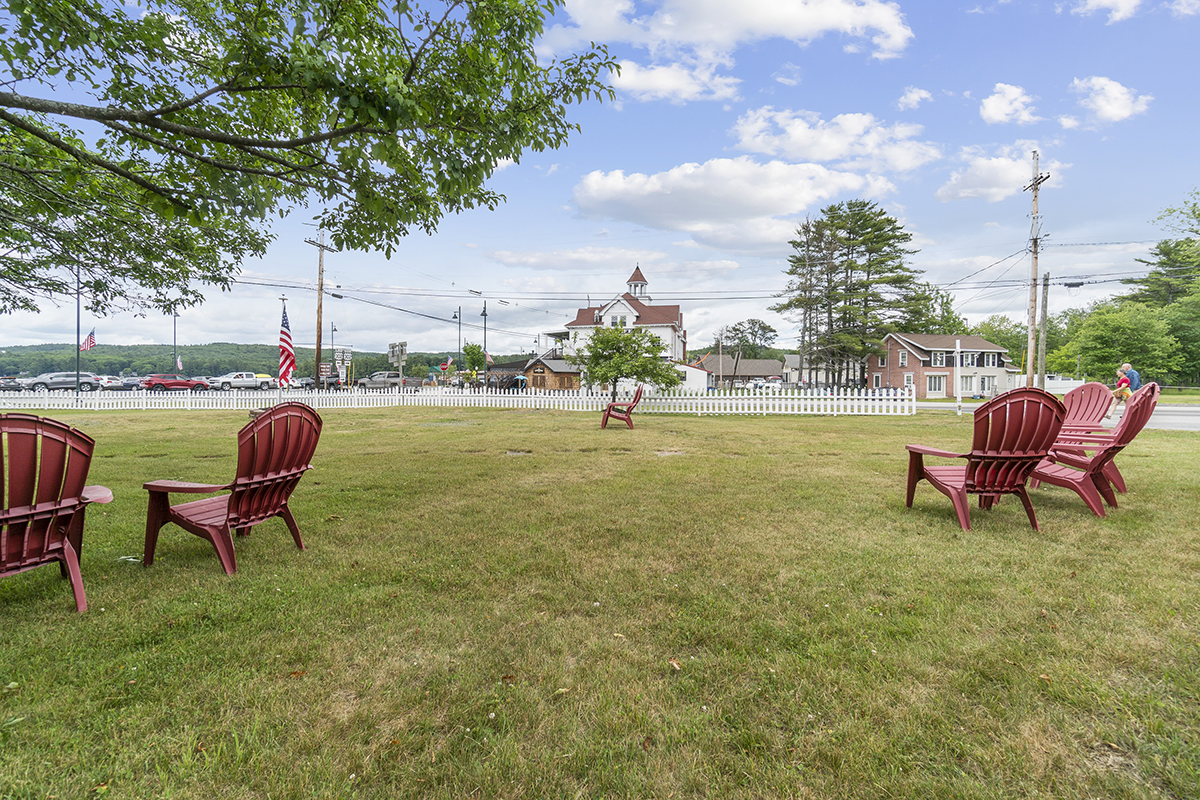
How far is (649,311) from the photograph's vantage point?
175ft

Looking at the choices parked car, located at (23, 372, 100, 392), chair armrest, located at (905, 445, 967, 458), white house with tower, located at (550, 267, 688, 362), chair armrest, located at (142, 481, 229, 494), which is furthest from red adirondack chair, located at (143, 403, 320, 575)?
parked car, located at (23, 372, 100, 392)

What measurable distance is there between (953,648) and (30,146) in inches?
387

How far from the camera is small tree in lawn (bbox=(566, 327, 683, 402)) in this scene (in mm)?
20469

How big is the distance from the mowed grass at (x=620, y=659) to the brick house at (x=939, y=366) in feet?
175

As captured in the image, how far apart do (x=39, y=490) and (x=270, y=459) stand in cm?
118

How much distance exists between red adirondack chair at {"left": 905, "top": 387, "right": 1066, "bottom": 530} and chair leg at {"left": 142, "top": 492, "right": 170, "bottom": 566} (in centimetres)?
616

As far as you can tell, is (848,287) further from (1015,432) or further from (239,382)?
(239,382)

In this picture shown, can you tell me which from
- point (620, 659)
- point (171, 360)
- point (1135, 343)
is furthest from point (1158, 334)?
point (171, 360)

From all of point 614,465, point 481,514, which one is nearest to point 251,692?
point 481,514

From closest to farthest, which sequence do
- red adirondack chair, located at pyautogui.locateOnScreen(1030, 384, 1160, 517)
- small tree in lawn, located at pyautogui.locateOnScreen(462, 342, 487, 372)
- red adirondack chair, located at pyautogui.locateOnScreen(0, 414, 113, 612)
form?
1. red adirondack chair, located at pyautogui.locateOnScreen(0, 414, 113, 612)
2. red adirondack chair, located at pyautogui.locateOnScreen(1030, 384, 1160, 517)
3. small tree in lawn, located at pyautogui.locateOnScreen(462, 342, 487, 372)

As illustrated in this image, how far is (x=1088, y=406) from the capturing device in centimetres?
722

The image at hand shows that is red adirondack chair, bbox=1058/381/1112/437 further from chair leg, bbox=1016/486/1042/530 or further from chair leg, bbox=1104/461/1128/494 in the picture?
chair leg, bbox=1016/486/1042/530

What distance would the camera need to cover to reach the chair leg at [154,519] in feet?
12.6

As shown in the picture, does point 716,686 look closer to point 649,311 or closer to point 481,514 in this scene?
point 481,514
